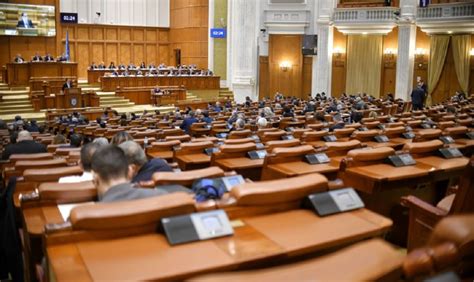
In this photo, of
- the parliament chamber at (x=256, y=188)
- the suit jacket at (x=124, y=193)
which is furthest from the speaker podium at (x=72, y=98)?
the suit jacket at (x=124, y=193)

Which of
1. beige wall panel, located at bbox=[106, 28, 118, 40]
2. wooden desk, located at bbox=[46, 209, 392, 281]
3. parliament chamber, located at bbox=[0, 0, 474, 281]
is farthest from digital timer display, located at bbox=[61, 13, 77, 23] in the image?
wooden desk, located at bbox=[46, 209, 392, 281]

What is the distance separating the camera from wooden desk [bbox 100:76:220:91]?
67.9ft

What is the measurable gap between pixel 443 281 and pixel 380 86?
2021 cm

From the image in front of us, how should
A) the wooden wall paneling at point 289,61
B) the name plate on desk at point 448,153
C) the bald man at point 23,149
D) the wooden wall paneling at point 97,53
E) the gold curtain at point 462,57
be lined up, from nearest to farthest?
the name plate on desk at point 448,153 < the bald man at point 23,149 < the gold curtain at point 462,57 < the wooden wall paneling at point 289,61 < the wooden wall paneling at point 97,53

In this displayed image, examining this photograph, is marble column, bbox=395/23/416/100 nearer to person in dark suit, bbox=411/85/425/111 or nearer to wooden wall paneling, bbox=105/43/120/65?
person in dark suit, bbox=411/85/425/111

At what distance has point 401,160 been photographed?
445cm

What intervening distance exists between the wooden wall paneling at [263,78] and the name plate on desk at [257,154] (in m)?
17.6

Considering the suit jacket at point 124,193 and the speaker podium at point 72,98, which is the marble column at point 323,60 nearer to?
the speaker podium at point 72,98

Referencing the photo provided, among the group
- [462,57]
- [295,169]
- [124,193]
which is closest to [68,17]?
[462,57]

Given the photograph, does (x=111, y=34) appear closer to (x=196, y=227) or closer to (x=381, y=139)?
(x=381, y=139)

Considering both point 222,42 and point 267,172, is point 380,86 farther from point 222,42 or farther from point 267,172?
point 267,172

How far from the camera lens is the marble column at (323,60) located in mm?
21281

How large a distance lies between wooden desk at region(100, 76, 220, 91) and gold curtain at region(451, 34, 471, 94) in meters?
10.2

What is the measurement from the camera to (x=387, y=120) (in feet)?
31.7
